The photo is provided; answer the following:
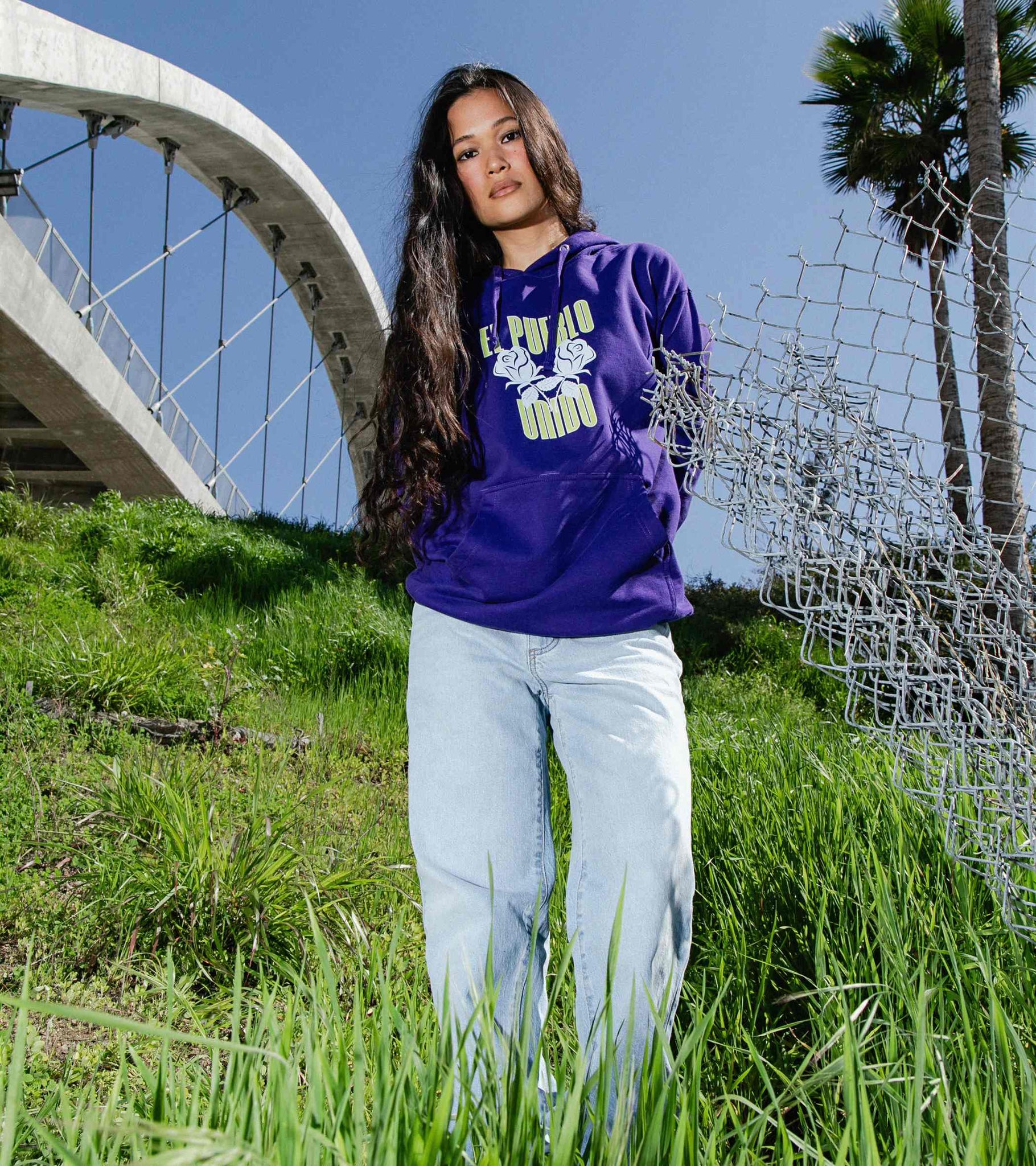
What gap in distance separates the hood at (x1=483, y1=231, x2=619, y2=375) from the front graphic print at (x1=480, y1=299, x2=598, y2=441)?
0.02 meters

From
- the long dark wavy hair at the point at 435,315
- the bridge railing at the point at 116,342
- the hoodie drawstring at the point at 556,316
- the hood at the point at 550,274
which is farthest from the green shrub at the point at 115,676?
the bridge railing at the point at 116,342

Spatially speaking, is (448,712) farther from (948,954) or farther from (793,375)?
(948,954)

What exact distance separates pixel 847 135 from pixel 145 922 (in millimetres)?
13670

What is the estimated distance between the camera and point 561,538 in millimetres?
1670

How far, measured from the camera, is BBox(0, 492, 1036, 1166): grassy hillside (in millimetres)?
1082

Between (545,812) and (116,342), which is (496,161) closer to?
(545,812)

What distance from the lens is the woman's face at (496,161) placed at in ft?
6.31

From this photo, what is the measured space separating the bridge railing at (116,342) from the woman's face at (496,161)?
37.3 ft

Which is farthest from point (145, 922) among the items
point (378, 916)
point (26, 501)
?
point (26, 501)

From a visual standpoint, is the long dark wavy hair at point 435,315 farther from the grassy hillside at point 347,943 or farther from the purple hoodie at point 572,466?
the grassy hillside at point 347,943

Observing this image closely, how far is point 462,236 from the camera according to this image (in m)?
2.03

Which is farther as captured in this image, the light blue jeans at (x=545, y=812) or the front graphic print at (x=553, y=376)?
the front graphic print at (x=553, y=376)

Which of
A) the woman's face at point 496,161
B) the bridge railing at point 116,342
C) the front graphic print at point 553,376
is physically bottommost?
the front graphic print at point 553,376

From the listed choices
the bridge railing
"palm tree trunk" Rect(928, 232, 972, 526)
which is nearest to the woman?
"palm tree trunk" Rect(928, 232, 972, 526)
